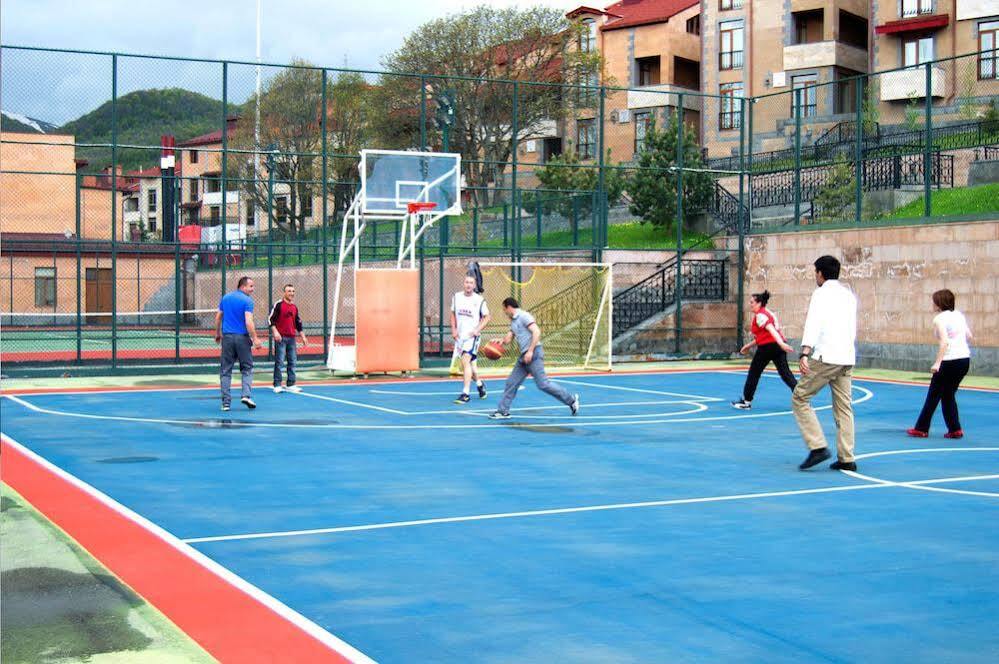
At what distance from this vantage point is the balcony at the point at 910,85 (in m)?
39.7

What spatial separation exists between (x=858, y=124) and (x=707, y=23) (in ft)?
111

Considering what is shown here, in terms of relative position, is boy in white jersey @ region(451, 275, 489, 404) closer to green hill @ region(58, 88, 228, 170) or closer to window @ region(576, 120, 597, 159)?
green hill @ region(58, 88, 228, 170)

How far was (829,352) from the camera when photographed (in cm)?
1138

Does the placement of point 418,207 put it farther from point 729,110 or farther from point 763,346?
point 729,110

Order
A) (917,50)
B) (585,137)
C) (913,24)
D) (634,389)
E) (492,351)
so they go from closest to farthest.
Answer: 1. (492,351)
2. (634,389)
3. (913,24)
4. (917,50)
5. (585,137)

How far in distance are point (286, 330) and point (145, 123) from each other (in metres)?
8.73

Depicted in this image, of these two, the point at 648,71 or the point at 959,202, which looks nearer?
the point at 959,202

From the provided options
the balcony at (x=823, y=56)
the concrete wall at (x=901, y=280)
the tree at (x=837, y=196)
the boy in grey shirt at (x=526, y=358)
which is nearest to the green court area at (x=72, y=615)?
the boy in grey shirt at (x=526, y=358)

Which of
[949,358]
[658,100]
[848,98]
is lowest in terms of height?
[949,358]

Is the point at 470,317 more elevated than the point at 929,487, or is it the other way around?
the point at 470,317

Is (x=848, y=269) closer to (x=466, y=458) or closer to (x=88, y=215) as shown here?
(x=466, y=458)

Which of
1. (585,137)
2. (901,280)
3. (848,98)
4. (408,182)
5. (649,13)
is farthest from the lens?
(649,13)

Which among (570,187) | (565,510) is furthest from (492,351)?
(570,187)

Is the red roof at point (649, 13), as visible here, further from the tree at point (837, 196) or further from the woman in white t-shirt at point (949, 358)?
the woman in white t-shirt at point (949, 358)
